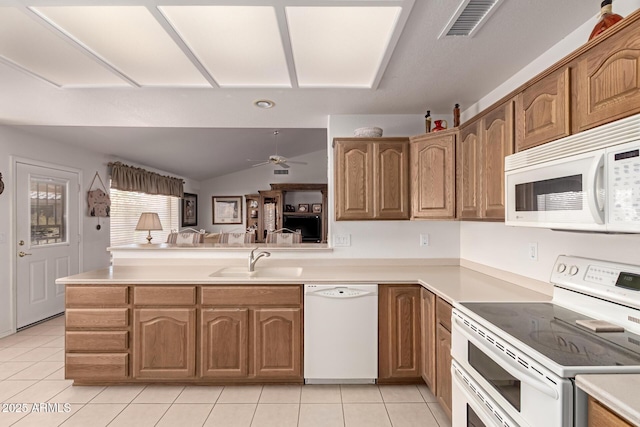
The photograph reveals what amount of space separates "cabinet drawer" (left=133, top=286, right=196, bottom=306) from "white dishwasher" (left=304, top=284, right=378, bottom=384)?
0.88 metres

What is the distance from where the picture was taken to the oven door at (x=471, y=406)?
1.33m

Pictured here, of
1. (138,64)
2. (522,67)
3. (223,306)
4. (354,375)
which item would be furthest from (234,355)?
(522,67)

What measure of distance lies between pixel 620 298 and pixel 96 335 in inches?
125

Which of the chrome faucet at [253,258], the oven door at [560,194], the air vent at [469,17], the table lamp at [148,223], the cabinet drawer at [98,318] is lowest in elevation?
the cabinet drawer at [98,318]

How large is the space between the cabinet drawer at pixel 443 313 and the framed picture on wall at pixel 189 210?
6859 mm

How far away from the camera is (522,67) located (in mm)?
2129

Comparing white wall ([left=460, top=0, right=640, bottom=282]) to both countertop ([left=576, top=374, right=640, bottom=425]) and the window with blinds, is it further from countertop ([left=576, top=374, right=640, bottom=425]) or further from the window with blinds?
the window with blinds

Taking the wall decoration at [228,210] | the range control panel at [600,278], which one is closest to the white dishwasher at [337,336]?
the range control panel at [600,278]

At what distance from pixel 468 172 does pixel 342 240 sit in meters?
1.25

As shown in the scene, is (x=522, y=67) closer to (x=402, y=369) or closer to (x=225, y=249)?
(x=402, y=369)

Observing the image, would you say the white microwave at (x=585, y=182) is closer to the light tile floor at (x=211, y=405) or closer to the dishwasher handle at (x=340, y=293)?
the dishwasher handle at (x=340, y=293)

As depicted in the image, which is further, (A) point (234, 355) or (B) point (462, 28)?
(A) point (234, 355)

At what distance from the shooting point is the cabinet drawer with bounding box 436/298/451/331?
6.35 feet

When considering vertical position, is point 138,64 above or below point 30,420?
above
